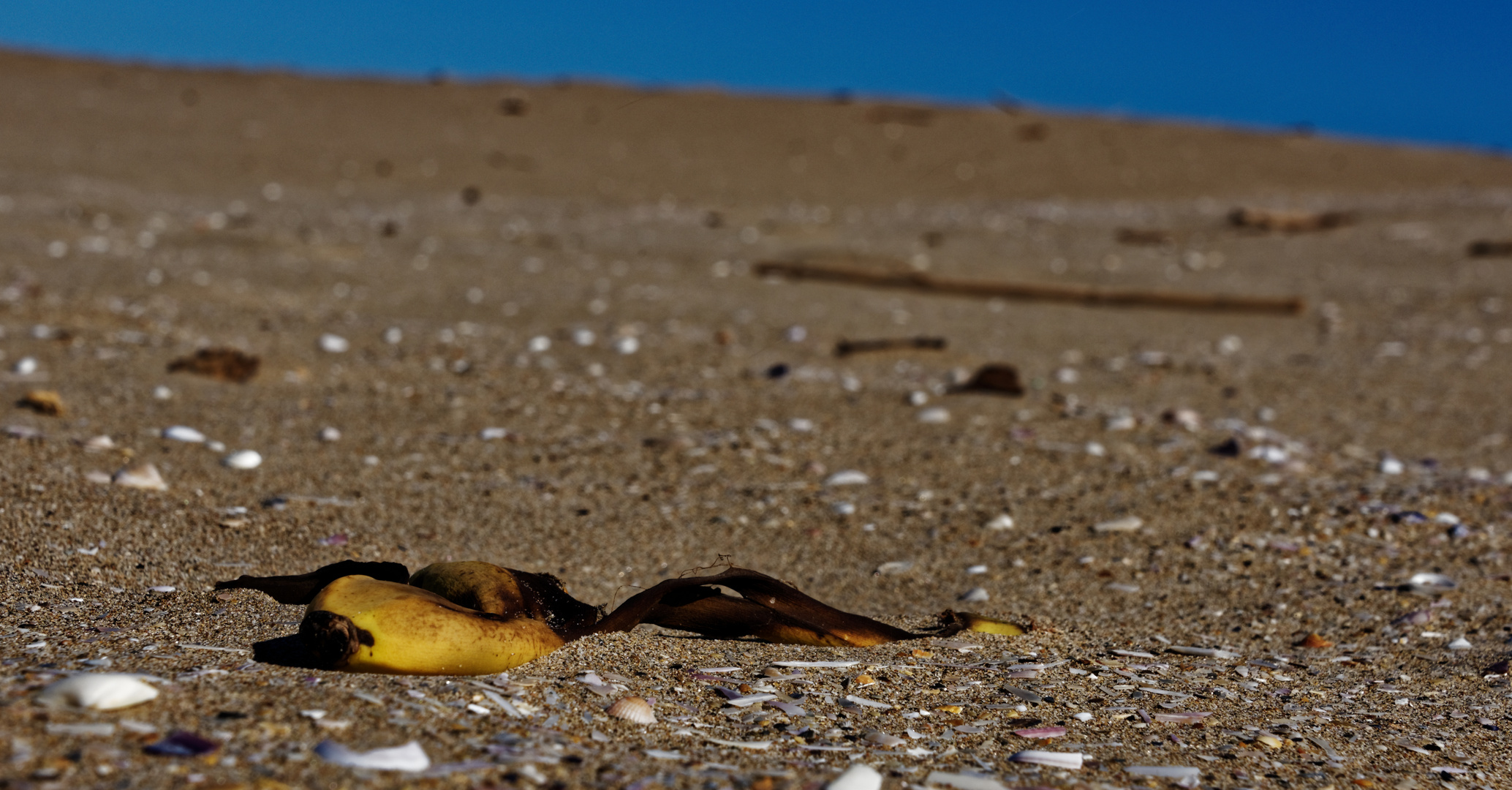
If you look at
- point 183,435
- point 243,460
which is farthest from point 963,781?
point 183,435

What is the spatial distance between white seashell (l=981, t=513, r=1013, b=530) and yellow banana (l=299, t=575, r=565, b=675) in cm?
177

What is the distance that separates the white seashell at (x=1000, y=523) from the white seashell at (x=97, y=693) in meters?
2.39

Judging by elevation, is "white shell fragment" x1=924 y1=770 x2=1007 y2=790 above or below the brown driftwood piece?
below

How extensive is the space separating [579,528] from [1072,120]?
1501 cm

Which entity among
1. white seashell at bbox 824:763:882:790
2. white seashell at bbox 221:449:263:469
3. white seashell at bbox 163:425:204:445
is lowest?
white seashell at bbox 824:763:882:790

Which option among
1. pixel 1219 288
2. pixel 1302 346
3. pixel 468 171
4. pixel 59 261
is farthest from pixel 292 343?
pixel 468 171

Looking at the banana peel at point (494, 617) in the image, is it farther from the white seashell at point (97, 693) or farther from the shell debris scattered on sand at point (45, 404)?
the shell debris scattered on sand at point (45, 404)

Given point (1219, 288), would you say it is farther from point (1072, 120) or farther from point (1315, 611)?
point (1072, 120)

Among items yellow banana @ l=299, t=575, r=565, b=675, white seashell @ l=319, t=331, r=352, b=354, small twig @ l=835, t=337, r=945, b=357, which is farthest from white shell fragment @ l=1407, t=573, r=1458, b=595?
white seashell @ l=319, t=331, r=352, b=354

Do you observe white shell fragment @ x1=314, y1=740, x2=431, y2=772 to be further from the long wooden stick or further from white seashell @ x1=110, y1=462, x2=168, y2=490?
the long wooden stick

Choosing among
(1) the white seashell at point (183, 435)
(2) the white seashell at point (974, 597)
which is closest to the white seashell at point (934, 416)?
(2) the white seashell at point (974, 597)

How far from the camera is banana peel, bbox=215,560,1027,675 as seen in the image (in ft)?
6.11

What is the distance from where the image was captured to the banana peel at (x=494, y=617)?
6.11 ft

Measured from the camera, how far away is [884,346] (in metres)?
5.90
